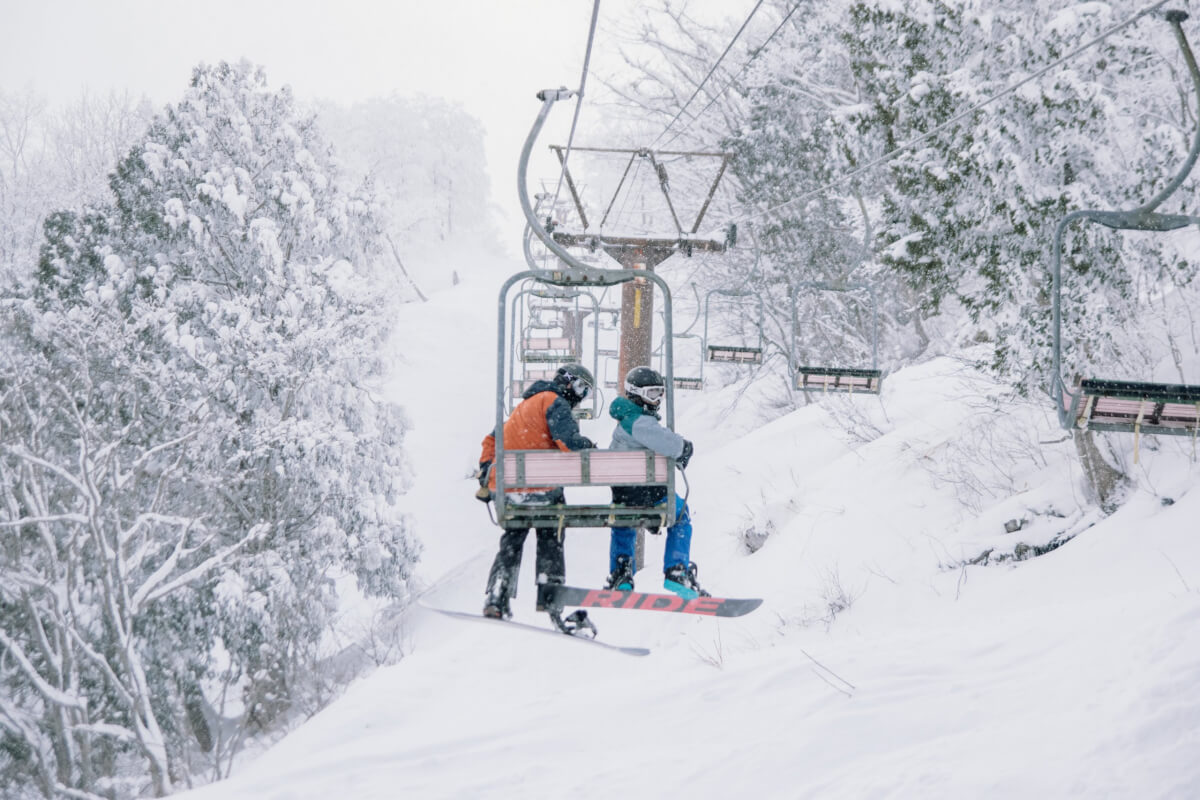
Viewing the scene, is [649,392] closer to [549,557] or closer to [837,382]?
[549,557]

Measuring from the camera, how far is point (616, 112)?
2308 cm

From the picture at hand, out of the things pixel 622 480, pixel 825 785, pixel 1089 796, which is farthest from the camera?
pixel 622 480

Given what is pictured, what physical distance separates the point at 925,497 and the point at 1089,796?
276 inches

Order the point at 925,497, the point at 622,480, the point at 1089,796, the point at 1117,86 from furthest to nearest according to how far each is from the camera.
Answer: the point at 925,497 → the point at 1117,86 → the point at 622,480 → the point at 1089,796

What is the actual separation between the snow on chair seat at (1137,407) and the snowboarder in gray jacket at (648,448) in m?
2.22

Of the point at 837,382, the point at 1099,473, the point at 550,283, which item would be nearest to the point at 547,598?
the point at 550,283

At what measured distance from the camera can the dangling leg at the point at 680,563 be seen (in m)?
5.97

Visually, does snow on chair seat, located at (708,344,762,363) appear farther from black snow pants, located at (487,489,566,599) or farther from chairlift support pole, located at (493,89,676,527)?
chairlift support pole, located at (493,89,676,527)

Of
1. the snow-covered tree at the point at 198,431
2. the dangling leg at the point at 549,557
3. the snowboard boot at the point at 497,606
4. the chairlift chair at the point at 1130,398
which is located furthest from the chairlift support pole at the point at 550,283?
the snow-covered tree at the point at 198,431

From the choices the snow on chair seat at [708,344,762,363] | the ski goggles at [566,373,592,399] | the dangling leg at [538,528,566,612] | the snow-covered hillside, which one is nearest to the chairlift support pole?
the ski goggles at [566,373,592,399]

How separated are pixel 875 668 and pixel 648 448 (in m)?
1.96

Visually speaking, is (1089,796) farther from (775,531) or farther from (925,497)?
(775,531)

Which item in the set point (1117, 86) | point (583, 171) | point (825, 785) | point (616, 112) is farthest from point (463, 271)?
point (825, 785)

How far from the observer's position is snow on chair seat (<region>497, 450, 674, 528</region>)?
17.4 ft
